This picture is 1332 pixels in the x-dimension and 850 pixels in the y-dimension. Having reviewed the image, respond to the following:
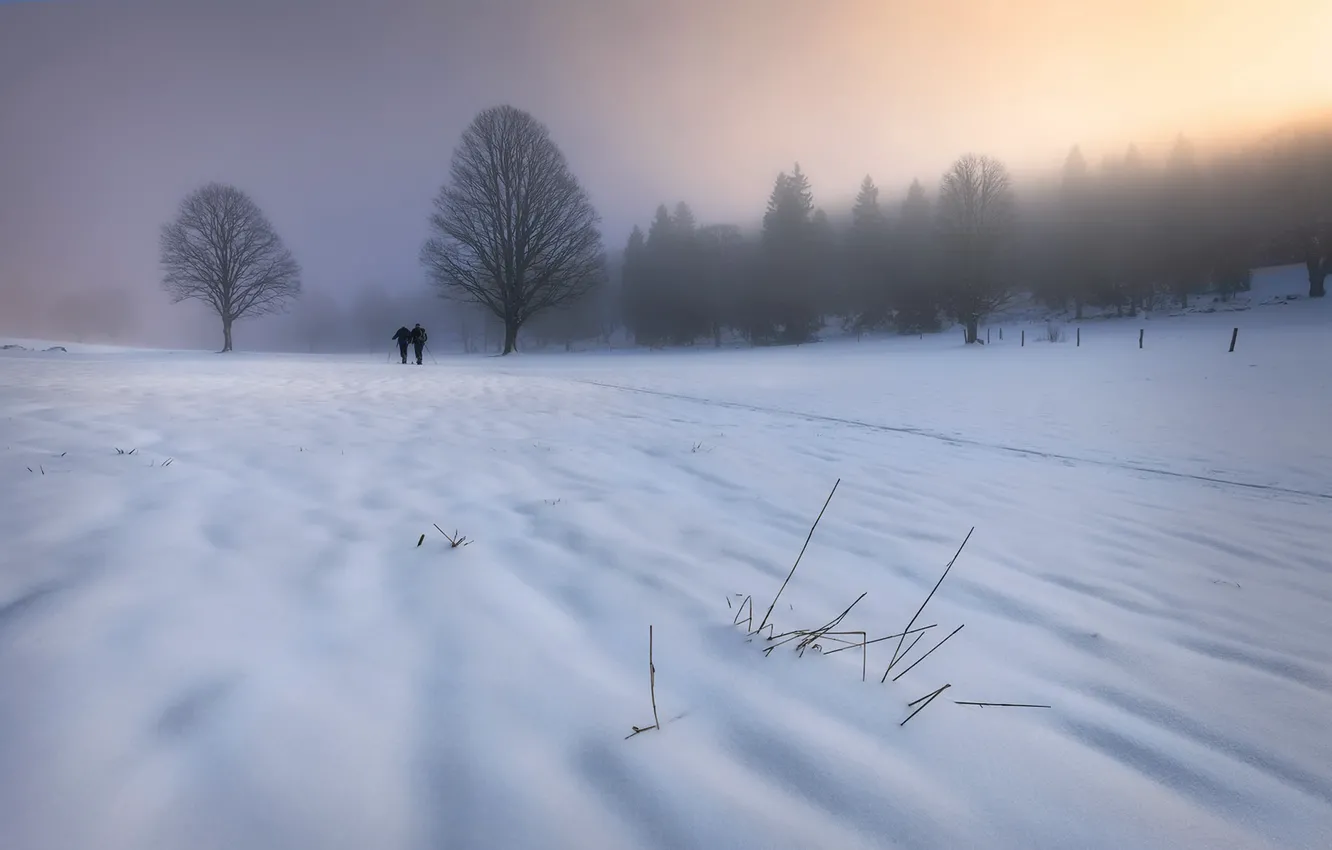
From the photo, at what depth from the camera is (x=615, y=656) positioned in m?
1.60

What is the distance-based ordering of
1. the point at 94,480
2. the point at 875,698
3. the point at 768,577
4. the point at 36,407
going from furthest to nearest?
the point at 36,407 < the point at 94,480 < the point at 768,577 < the point at 875,698

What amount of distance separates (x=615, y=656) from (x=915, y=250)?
43761 mm

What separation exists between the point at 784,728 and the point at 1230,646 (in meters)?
1.73

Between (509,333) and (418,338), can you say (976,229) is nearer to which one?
(509,333)

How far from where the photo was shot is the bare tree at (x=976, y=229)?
30.2 meters

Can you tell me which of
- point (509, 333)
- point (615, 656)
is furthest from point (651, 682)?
point (509, 333)

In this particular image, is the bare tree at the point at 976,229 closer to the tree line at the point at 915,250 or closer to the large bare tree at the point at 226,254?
the tree line at the point at 915,250

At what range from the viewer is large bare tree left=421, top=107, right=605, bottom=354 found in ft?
84.3

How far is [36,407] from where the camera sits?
4512 mm

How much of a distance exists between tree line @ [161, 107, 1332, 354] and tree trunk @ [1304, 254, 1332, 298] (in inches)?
4.3

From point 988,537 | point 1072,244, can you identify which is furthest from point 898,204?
point 988,537

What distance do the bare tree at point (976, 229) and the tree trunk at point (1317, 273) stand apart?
22161mm

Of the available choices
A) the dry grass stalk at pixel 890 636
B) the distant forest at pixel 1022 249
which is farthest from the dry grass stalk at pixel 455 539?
the distant forest at pixel 1022 249

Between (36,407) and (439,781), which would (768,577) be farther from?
(36,407)
